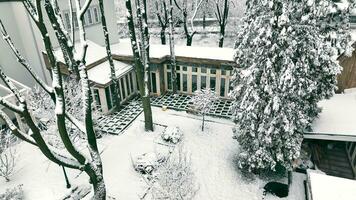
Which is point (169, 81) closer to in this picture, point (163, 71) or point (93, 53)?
point (163, 71)

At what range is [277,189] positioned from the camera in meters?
13.3

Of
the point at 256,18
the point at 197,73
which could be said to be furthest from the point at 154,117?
the point at 256,18

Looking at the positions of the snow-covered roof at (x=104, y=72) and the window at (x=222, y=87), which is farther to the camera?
the window at (x=222, y=87)

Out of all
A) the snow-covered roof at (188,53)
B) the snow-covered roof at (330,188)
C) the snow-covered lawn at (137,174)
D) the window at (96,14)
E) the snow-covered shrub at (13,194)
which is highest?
the window at (96,14)

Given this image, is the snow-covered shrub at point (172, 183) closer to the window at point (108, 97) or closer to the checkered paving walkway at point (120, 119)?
the checkered paving walkway at point (120, 119)

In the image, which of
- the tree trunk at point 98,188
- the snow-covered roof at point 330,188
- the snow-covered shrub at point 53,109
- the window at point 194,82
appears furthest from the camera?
the window at point 194,82

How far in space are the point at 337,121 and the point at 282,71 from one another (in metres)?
5.75

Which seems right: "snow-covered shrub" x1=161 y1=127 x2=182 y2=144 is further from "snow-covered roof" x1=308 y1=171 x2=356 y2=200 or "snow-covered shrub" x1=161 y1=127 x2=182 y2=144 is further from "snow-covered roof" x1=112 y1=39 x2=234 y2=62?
"snow-covered roof" x1=308 y1=171 x2=356 y2=200

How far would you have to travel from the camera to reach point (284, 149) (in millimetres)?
12633

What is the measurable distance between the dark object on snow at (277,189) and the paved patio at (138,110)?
605 cm

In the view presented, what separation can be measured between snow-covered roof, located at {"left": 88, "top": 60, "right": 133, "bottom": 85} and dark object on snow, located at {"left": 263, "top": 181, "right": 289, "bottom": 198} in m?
11.8

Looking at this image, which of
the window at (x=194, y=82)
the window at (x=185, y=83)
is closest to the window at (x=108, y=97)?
the window at (x=185, y=83)

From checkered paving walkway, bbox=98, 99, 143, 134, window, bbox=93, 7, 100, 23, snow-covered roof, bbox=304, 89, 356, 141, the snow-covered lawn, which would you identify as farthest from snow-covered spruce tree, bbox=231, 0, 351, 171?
window, bbox=93, 7, 100, 23

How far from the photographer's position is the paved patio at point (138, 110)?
17875mm
